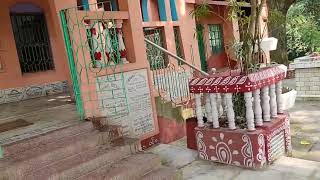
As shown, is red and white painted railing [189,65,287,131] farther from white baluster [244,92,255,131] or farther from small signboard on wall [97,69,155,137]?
small signboard on wall [97,69,155,137]

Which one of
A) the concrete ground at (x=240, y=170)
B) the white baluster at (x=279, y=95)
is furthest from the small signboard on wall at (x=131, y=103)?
the white baluster at (x=279, y=95)

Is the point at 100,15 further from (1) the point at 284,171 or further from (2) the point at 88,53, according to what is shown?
(1) the point at 284,171

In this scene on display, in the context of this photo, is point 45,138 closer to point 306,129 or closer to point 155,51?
point 155,51

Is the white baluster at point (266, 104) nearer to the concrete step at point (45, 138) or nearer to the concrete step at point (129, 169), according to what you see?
the concrete step at point (129, 169)

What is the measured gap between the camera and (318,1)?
1797cm

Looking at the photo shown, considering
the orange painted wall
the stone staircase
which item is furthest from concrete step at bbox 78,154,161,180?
the orange painted wall

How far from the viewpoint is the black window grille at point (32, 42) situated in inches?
322

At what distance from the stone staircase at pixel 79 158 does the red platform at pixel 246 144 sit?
0.88 meters

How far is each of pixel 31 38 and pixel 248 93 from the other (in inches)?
245

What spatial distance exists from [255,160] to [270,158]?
273 millimetres

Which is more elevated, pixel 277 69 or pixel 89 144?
pixel 277 69

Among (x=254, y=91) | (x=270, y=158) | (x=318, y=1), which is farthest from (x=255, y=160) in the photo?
(x=318, y=1)

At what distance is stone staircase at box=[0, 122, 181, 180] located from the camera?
3621mm

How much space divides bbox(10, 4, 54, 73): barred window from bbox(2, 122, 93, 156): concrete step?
4.48 meters
